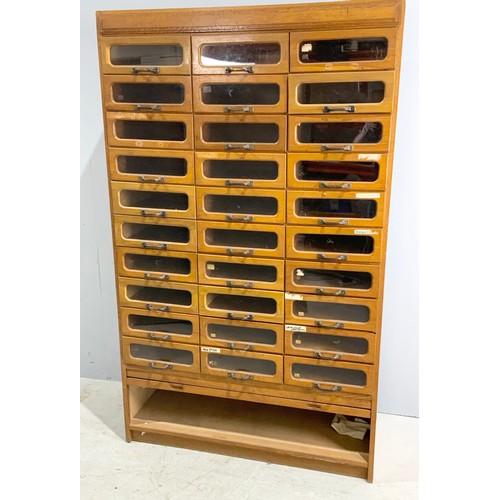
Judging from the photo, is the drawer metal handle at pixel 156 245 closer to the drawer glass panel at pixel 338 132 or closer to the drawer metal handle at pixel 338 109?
the drawer glass panel at pixel 338 132

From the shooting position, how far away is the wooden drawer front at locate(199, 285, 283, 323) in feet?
7.39

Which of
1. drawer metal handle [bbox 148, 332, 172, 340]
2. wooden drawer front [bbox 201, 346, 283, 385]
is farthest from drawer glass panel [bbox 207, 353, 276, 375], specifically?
drawer metal handle [bbox 148, 332, 172, 340]

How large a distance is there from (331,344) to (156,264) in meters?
0.92

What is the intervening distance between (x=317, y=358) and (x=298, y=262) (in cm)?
45

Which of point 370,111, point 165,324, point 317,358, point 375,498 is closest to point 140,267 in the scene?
point 165,324

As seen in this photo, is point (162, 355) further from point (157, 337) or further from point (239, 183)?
point (239, 183)

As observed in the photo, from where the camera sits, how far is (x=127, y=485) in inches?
89.9

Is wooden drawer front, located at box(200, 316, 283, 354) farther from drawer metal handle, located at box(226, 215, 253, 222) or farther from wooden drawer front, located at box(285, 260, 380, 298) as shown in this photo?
drawer metal handle, located at box(226, 215, 253, 222)

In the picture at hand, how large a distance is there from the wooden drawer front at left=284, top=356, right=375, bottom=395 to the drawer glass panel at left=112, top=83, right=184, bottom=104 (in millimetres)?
1296

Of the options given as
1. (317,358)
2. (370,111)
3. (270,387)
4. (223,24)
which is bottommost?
(270,387)

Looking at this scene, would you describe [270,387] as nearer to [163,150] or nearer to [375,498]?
[375,498]

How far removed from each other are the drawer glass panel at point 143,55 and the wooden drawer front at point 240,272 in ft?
2.88

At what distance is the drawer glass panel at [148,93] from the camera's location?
225cm

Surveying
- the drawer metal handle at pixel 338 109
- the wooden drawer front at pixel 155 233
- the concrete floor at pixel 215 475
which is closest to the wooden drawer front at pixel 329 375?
the concrete floor at pixel 215 475
